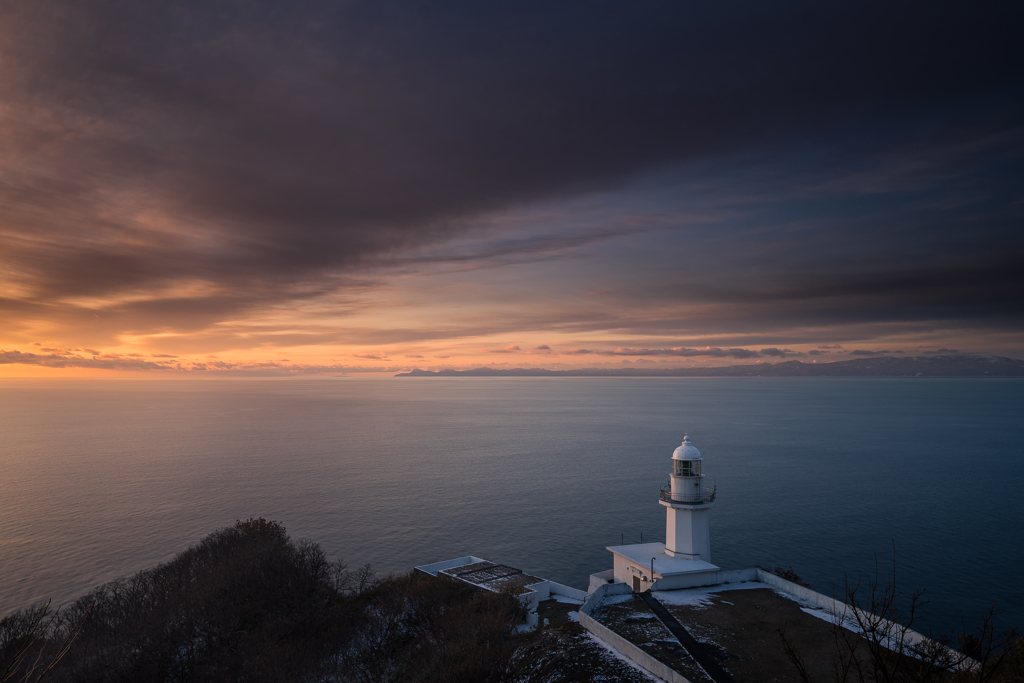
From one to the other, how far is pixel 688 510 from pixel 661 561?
10.1 feet

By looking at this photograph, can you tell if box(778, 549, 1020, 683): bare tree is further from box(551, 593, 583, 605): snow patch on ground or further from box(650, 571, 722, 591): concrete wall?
box(551, 593, 583, 605): snow patch on ground

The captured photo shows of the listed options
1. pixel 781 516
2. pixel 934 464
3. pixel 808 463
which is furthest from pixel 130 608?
pixel 934 464

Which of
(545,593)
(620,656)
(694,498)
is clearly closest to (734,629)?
(620,656)

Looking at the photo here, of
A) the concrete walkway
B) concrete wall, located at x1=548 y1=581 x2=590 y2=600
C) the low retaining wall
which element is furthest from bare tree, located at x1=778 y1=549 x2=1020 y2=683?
concrete wall, located at x1=548 y1=581 x2=590 y2=600

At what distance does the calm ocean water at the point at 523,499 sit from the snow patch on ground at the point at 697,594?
13386 mm

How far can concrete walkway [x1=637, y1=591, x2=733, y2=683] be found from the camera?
722 inches

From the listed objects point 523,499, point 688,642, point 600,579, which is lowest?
point 523,499

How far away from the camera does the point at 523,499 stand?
63156 millimetres

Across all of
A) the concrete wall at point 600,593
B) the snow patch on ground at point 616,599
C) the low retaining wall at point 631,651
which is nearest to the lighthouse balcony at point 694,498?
the concrete wall at point 600,593

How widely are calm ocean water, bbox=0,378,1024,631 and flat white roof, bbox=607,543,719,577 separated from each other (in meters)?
8.28

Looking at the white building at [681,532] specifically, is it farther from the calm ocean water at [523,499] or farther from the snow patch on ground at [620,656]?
the calm ocean water at [523,499]

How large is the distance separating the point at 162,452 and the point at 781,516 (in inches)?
3605

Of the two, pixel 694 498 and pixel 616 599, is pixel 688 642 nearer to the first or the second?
pixel 616 599

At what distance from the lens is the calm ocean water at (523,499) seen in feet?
141
